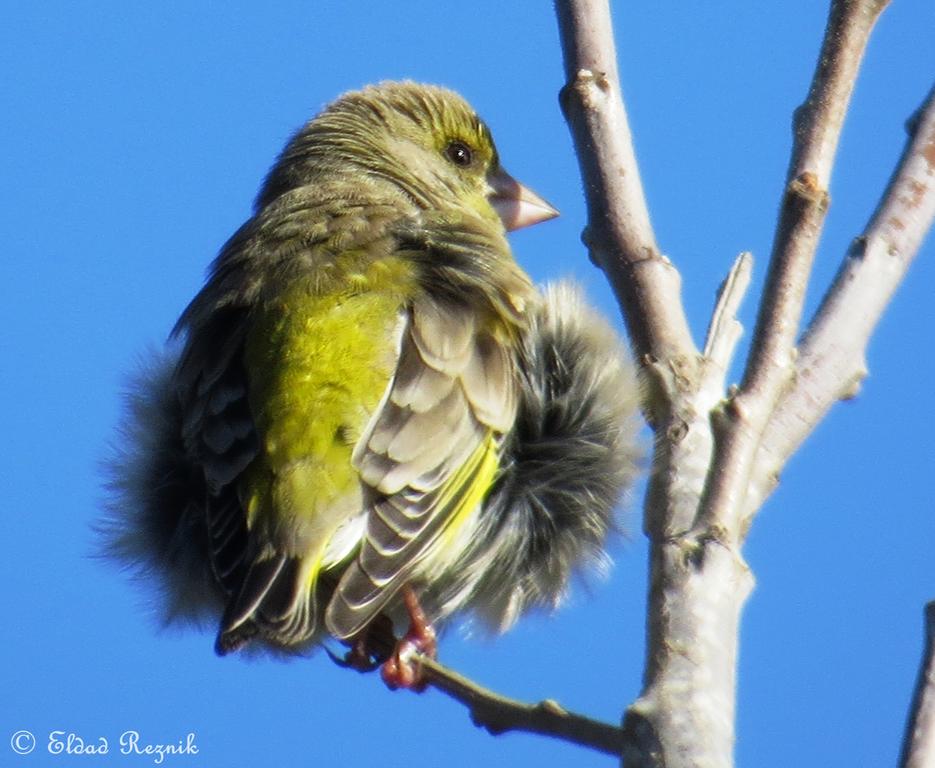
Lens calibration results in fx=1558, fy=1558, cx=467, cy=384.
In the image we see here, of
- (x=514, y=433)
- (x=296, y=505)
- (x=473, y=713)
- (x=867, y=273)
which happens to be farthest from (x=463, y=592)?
(x=867, y=273)

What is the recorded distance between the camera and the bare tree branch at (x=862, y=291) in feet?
9.36

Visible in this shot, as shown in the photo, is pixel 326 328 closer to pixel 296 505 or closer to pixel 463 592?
pixel 296 505

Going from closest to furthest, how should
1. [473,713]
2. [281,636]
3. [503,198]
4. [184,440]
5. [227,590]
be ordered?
[473,713], [281,636], [227,590], [184,440], [503,198]

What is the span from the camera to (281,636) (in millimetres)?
3359

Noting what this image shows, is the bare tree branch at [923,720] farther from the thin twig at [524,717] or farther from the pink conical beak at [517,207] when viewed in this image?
the pink conical beak at [517,207]

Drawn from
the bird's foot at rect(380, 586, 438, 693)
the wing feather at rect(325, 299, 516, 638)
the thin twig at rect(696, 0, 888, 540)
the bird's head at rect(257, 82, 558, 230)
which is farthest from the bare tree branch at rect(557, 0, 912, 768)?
the bird's head at rect(257, 82, 558, 230)

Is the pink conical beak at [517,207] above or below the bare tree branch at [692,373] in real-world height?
above

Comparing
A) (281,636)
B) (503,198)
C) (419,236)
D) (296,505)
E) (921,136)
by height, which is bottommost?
(281,636)

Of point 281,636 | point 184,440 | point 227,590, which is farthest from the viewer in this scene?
point 184,440

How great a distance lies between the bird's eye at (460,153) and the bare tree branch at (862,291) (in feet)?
8.17

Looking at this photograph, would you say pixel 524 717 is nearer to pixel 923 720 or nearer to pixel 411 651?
pixel 923 720

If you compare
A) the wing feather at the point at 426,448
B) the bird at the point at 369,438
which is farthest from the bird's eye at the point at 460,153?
the wing feather at the point at 426,448

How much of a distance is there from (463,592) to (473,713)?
1232 millimetres

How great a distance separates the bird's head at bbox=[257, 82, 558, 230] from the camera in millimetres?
5285
